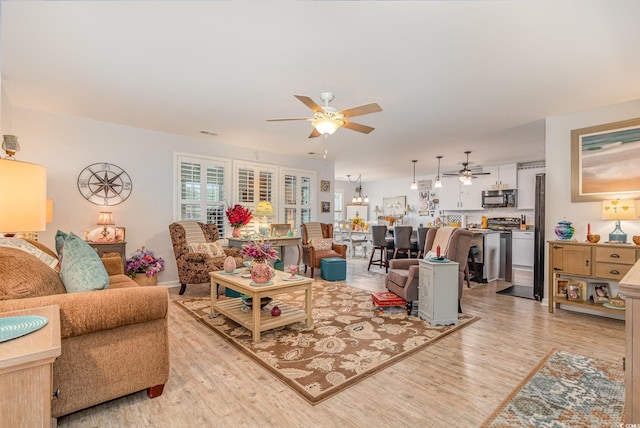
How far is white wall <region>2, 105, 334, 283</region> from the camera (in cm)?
404

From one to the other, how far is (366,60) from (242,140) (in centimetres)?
334

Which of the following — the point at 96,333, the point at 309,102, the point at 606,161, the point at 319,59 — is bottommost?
the point at 96,333

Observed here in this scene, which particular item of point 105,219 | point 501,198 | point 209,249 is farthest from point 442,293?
point 501,198

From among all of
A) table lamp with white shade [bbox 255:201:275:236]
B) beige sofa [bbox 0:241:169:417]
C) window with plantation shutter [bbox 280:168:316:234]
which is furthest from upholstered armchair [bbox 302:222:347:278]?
beige sofa [bbox 0:241:169:417]

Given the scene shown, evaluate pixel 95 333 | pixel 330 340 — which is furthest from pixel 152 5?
pixel 330 340

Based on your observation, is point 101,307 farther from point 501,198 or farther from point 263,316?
point 501,198

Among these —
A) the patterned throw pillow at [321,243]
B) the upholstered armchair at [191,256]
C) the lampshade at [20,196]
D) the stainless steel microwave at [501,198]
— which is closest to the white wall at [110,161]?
the upholstered armchair at [191,256]

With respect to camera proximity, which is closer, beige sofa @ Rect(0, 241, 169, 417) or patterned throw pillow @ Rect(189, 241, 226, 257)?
beige sofa @ Rect(0, 241, 169, 417)

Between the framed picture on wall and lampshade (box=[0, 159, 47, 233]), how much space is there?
520 cm

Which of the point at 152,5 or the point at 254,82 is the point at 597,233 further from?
the point at 152,5

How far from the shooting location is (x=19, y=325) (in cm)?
121

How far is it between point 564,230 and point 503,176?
438 centimetres

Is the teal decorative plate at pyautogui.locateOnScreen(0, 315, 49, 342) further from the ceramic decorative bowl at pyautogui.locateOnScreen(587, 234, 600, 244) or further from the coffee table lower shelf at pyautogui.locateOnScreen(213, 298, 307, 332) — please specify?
the ceramic decorative bowl at pyautogui.locateOnScreen(587, 234, 600, 244)

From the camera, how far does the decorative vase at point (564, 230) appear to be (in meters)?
3.84
